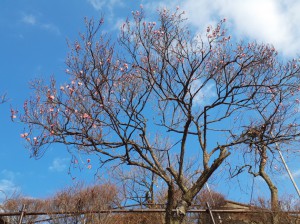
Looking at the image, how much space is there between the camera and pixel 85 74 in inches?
284

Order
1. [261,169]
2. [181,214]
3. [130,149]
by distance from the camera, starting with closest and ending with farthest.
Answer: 1. [181,214]
2. [130,149]
3. [261,169]

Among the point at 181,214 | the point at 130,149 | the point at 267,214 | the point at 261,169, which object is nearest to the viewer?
the point at 181,214

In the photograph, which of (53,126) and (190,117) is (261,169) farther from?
(53,126)

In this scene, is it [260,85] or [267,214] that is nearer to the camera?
[260,85]

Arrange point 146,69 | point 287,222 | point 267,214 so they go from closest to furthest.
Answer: point 146,69
point 287,222
point 267,214

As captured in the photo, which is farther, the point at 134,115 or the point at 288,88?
the point at 288,88

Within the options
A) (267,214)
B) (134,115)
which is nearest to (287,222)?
(267,214)

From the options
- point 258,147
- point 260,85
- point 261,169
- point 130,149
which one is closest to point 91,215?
point 130,149

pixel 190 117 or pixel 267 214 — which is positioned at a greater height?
pixel 190 117

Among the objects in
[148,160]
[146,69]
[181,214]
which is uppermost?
[146,69]

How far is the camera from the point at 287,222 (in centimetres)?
939

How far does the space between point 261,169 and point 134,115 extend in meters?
9.65

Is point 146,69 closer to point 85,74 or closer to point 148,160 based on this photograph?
point 85,74

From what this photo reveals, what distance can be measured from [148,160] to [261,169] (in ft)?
31.0
